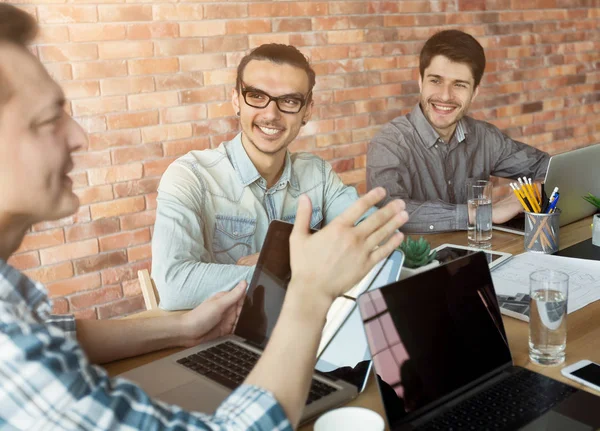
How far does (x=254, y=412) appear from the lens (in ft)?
2.53

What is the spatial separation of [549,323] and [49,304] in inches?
33.9

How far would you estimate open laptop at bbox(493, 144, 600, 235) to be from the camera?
1.97 metres

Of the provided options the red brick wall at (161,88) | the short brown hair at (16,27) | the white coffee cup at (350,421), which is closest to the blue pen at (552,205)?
the white coffee cup at (350,421)

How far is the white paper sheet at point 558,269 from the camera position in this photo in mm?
1495

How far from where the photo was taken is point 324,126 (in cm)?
336

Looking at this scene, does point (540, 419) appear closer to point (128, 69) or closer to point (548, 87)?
point (128, 69)

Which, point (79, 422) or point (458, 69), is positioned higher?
point (458, 69)

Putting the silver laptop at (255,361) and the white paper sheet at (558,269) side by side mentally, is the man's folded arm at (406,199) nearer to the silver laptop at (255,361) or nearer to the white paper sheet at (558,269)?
the white paper sheet at (558,269)

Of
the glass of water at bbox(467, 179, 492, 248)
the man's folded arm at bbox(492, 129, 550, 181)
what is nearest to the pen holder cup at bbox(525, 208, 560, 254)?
the glass of water at bbox(467, 179, 492, 248)

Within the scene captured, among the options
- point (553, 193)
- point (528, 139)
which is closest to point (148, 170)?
point (553, 193)

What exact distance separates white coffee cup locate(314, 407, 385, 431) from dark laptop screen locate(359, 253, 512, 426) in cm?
8

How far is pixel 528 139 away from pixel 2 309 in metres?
4.03

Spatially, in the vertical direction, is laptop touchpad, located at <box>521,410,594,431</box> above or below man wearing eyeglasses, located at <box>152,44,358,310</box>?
below

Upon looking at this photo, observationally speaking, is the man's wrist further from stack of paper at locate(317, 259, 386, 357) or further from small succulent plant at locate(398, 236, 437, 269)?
small succulent plant at locate(398, 236, 437, 269)
